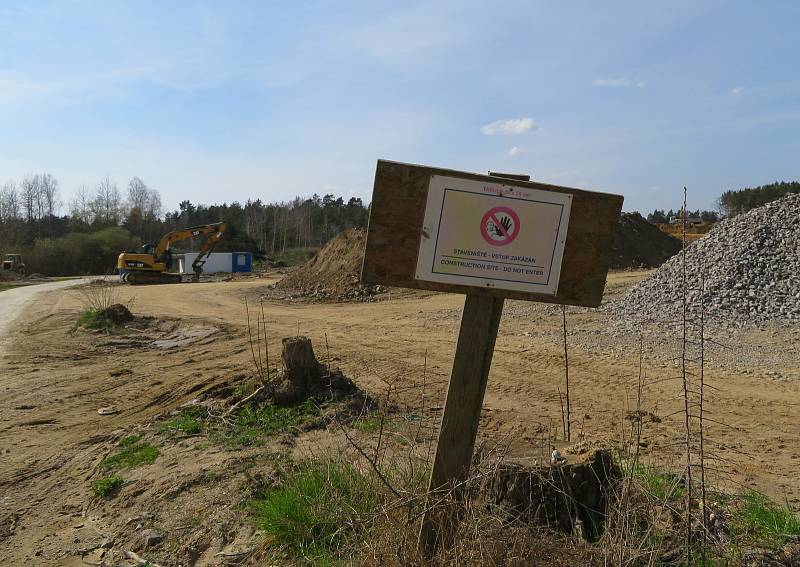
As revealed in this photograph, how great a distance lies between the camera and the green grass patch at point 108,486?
5.56 metres

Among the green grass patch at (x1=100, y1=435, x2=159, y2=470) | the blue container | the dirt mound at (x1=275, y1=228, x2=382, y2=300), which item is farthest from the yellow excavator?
the green grass patch at (x1=100, y1=435, x2=159, y2=470)

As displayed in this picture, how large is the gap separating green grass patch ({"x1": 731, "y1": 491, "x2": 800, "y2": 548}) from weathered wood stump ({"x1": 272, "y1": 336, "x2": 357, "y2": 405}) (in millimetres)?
3863

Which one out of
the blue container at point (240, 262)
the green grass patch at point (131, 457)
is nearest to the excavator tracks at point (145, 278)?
the blue container at point (240, 262)

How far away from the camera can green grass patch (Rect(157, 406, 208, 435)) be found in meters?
6.50

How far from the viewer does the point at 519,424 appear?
22.8 ft

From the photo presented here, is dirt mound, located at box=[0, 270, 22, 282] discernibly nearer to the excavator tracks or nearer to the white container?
the white container

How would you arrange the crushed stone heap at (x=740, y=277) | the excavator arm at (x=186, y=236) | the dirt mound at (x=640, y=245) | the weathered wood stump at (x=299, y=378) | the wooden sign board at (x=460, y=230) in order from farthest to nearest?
the excavator arm at (x=186, y=236)
the dirt mound at (x=640, y=245)
the crushed stone heap at (x=740, y=277)
the weathered wood stump at (x=299, y=378)
the wooden sign board at (x=460, y=230)

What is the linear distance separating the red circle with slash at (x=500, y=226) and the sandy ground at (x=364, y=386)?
1.59 metres

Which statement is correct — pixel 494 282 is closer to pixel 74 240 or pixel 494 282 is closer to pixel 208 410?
pixel 208 410

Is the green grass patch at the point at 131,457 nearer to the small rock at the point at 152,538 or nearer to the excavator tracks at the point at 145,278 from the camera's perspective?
the small rock at the point at 152,538

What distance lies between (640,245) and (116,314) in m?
26.5

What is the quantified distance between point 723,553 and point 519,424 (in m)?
3.61

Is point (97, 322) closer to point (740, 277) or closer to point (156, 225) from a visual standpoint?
point (740, 277)

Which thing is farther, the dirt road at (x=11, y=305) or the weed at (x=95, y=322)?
the dirt road at (x=11, y=305)
